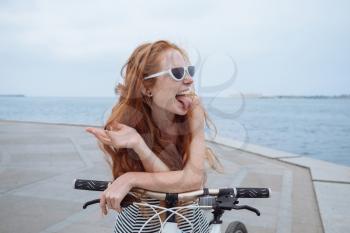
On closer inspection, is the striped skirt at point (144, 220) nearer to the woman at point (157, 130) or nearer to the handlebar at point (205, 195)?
the woman at point (157, 130)

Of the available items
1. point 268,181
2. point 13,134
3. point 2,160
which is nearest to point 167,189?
point 268,181

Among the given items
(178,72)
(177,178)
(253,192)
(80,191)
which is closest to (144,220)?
(177,178)

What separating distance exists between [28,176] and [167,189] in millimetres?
5883

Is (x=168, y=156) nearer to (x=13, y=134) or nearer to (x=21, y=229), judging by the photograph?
(x=21, y=229)

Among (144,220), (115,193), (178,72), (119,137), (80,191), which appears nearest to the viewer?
(115,193)

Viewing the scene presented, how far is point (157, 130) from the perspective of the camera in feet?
6.60

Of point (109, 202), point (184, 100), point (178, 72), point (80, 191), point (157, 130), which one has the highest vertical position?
point (178, 72)

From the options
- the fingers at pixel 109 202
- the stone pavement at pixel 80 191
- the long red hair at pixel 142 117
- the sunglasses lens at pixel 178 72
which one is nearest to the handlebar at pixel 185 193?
the fingers at pixel 109 202

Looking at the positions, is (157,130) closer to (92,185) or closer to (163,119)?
(163,119)

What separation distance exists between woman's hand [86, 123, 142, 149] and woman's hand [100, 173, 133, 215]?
15 cm

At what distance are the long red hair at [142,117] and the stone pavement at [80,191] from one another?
8.60ft

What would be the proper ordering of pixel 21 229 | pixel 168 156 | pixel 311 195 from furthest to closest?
pixel 311 195 < pixel 21 229 < pixel 168 156

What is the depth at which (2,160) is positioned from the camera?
8.48 m

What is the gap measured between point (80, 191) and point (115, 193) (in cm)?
464
